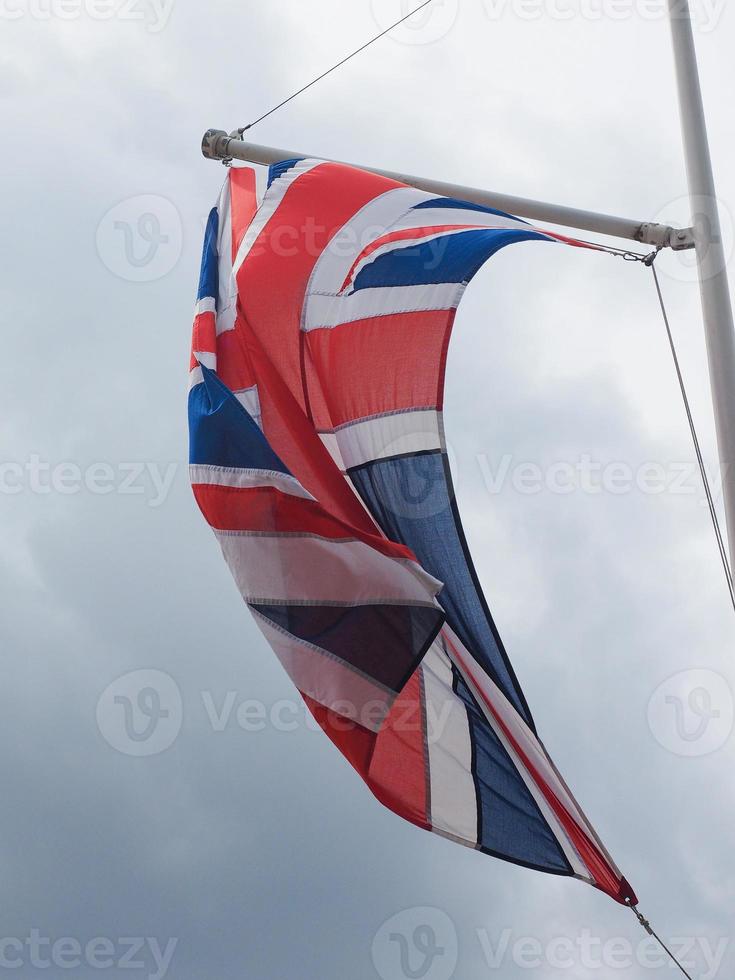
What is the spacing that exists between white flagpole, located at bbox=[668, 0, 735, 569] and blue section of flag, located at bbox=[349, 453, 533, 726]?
5.59 ft

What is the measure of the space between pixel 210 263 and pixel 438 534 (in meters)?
3.45

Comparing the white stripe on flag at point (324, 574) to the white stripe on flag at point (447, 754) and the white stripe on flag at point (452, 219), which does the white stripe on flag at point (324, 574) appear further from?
the white stripe on flag at point (452, 219)

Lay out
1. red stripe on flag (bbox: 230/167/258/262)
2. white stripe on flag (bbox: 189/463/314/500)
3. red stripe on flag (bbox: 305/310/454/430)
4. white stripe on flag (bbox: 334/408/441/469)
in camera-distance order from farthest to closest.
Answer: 1. red stripe on flag (bbox: 230/167/258/262)
2. red stripe on flag (bbox: 305/310/454/430)
3. white stripe on flag (bbox: 334/408/441/469)
4. white stripe on flag (bbox: 189/463/314/500)

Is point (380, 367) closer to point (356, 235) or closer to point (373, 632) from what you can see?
point (356, 235)

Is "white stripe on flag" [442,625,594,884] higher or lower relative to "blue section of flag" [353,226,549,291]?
lower

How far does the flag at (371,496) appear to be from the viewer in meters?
8.55

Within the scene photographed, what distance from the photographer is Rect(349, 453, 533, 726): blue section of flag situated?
29.2 feet

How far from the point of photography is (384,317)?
985 cm

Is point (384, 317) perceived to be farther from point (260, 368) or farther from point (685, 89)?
point (685, 89)

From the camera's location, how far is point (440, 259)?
32.3 ft

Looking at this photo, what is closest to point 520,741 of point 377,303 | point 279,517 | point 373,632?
point 373,632

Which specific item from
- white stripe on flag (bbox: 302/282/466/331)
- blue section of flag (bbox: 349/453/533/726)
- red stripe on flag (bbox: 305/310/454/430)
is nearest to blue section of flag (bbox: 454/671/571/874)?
blue section of flag (bbox: 349/453/533/726)

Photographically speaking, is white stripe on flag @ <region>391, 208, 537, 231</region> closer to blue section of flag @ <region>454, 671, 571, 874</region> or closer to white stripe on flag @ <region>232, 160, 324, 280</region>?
white stripe on flag @ <region>232, 160, 324, 280</region>

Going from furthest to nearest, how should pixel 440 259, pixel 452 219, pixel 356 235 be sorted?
1. pixel 356 235
2. pixel 452 219
3. pixel 440 259
